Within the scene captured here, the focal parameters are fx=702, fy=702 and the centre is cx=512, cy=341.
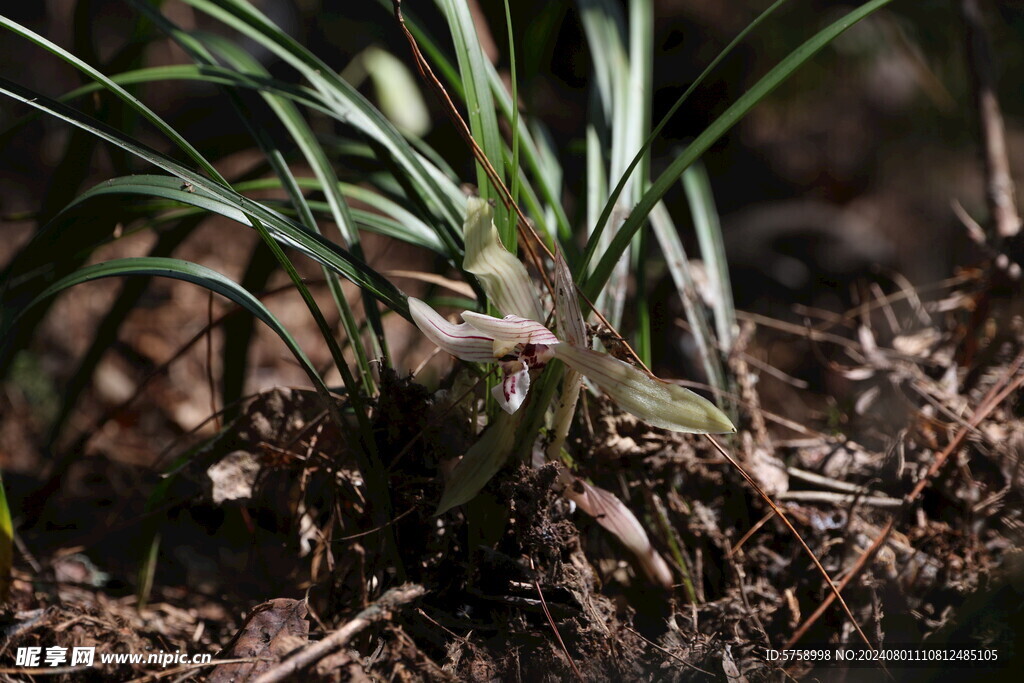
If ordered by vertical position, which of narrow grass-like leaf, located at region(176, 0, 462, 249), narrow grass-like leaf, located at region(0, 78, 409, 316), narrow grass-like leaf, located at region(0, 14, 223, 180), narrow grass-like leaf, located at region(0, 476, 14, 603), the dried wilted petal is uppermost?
narrow grass-like leaf, located at region(176, 0, 462, 249)

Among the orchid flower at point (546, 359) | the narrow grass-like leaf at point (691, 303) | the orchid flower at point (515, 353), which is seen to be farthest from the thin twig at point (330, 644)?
the narrow grass-like leaf at point (691, 303)

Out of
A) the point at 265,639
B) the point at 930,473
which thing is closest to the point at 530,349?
the point at 265,639

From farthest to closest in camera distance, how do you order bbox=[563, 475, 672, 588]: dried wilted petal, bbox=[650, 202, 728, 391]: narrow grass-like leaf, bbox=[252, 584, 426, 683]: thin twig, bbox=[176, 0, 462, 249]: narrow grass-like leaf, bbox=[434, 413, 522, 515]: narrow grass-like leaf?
bbox=[650, 202, 728, 391]: narrow grass-like leaf
bbox=[176, 0, 462, 249]: narrow grass-like leaf
bbox=[563, 475, 672, 588]: dried wilted petal
bbox=[434, 413, 522, 515]: narrow grass-like leaf
bbox=[252, 584, 426, 683]: thin twig

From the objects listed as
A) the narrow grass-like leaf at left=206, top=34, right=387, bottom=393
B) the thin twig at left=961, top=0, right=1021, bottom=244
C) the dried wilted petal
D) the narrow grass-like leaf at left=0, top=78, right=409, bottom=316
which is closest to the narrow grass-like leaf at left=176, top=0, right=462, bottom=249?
the narrow grass-like leaf at left=206, top=34, right=387, bottom=393

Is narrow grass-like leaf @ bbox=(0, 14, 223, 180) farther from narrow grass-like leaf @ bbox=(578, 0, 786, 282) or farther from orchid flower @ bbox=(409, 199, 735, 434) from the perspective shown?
narrow grass-like leaf @ bbox=(578, 0, 786, 282)

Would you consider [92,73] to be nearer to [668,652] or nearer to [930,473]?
[668,652]

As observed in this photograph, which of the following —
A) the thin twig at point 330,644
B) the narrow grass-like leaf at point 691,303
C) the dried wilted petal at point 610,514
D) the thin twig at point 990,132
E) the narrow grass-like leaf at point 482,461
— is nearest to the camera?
the thin twig at point 330,644

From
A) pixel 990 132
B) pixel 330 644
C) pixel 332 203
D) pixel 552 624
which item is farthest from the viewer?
pixel 990 132

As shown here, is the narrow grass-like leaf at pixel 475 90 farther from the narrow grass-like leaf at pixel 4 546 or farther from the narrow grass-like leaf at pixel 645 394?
the narrow grass-like leaf at pixel 4 546
